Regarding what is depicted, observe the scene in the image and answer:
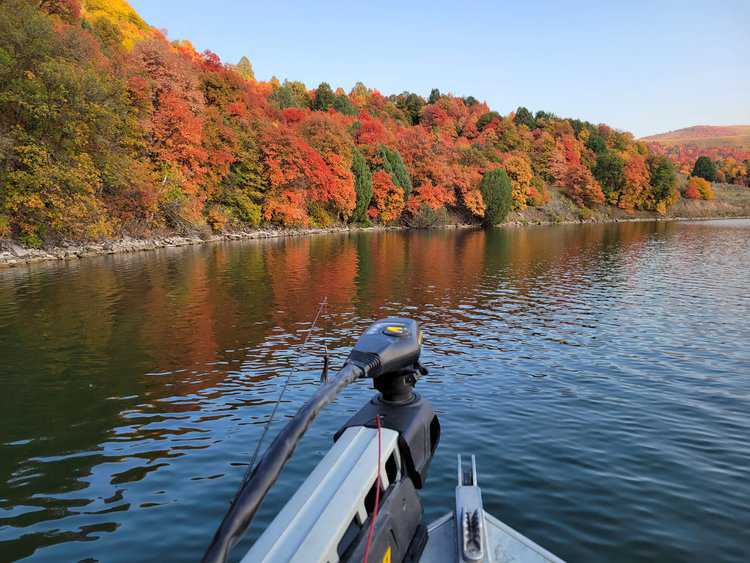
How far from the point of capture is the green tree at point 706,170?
5098 inches

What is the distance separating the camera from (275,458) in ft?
6.68

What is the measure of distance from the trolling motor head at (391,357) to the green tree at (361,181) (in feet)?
197

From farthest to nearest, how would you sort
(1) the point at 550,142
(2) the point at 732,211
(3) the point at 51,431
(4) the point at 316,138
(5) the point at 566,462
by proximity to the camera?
(2) the point at 732,211 → (1) the point at 550,142 → (4) the point at 316,138 → (3) the point at 51,431 → (5) the point at 566,462

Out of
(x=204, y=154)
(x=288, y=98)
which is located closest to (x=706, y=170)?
(x=288, y=98)

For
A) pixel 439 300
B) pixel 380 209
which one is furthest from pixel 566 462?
pixel 380 209

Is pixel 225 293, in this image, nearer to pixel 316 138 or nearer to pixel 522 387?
pixel 522 387

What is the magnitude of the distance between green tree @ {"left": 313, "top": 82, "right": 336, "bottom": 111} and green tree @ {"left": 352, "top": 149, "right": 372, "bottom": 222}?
26464 mm

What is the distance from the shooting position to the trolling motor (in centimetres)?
208

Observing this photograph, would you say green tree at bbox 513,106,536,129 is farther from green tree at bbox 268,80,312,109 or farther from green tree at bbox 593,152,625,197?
green tree at bbox 268,80,312,109

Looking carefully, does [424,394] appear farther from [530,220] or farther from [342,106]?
[342,106]

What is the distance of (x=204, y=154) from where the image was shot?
1745 inches

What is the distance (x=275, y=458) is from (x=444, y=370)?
9.27 m

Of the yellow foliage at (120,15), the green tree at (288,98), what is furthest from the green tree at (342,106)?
the yellow foliage at (120,15)

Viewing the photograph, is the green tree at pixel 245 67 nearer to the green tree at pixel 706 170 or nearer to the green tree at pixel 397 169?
the green tree at pixel 397 169
